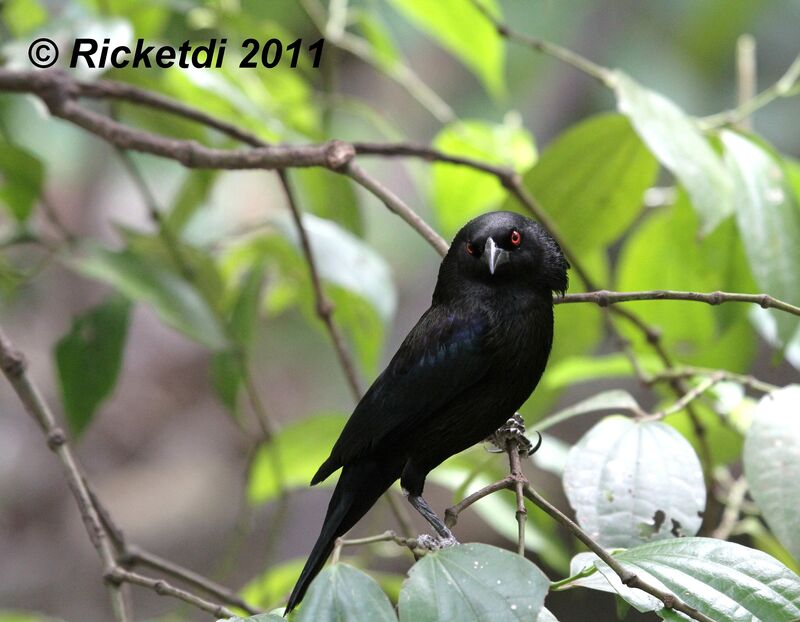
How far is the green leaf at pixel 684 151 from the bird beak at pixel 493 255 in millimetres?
344

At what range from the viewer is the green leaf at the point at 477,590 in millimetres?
933

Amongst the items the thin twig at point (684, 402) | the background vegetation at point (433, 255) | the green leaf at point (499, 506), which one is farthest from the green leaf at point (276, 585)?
the thin twig at point (684, 402)

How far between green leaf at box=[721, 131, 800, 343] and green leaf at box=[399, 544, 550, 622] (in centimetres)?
72

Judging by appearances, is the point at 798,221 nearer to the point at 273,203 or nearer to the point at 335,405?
the point at 335,405

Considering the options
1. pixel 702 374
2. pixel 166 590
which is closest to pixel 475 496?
pixel 166 590

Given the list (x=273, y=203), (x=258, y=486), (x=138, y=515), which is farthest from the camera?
(x=273, y=203)

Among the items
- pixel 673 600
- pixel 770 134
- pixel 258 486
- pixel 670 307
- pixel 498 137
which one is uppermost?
pixel 770 134

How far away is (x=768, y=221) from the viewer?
61.4 inches

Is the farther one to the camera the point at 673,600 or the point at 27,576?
the point at 27,576

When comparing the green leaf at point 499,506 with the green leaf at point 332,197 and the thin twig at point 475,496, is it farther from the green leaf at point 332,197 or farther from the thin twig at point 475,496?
the thin twig at point 475,496

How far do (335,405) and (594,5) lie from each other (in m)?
2.39

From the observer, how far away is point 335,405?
4.90 meters

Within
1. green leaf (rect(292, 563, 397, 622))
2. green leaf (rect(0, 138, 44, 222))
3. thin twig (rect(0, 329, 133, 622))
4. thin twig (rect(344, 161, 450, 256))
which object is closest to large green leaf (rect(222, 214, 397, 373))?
green leaf (rect(0, 138, 44, 222))

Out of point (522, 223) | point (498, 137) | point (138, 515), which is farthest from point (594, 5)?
point (522, 223)
